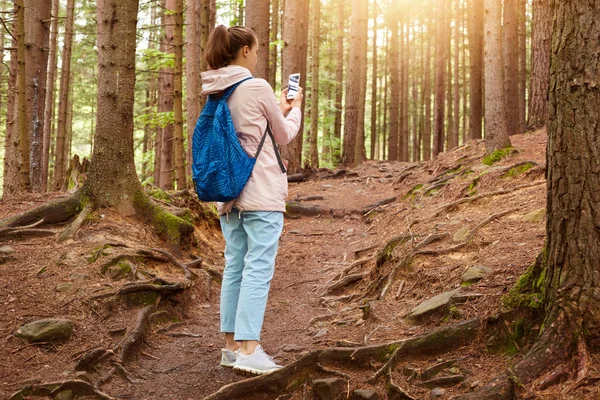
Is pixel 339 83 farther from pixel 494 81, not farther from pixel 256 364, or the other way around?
pixel 256 364

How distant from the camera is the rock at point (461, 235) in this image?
5.77 metres

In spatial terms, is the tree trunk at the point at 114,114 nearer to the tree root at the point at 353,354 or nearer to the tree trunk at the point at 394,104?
the tree root at the point at 353,354

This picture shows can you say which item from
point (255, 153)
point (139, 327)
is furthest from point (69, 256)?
point (255, 153)

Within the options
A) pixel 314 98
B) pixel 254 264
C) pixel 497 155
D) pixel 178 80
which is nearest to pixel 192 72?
pixel 178 80

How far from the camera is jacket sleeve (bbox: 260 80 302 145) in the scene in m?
3.85

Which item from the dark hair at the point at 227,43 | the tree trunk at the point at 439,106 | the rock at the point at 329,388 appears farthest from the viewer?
the tree trunk at the point at 439,106

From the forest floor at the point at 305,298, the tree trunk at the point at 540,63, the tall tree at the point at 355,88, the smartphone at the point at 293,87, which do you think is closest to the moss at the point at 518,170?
the forest floor at the point at 305,298

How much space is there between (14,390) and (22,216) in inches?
121

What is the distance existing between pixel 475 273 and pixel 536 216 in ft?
4.22

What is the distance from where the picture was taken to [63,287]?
5.24 meters

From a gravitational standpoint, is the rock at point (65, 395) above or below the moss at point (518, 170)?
below

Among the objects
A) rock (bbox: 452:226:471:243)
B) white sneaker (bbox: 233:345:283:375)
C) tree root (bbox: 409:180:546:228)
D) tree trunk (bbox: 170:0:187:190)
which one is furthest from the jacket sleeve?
tree trunk (bbox: 170:0:187:190)

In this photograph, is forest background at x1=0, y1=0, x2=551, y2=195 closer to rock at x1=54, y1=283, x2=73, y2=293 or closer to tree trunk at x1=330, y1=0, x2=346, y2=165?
tree trunk at x1=330, y1=0, x2=346, y2=165

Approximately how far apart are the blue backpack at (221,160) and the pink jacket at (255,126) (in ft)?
0.15
